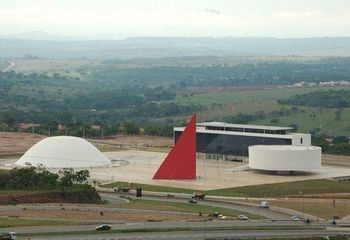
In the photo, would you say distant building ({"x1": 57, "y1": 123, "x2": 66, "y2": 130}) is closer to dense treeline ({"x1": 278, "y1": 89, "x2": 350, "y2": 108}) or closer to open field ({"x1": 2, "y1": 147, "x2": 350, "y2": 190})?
open field ({"x1": 2, "y1": 147, "x2": 350, "y2": 190})

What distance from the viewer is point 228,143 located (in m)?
106

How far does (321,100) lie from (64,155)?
96839mm

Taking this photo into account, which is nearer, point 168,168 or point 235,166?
point 168,168

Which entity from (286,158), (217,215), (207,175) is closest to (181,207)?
(217,215)

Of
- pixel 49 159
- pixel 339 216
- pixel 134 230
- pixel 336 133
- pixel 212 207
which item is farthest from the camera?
pixel 336 133

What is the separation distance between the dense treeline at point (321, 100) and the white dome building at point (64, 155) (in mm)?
88675

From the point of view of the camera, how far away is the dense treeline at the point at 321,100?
18357 cm

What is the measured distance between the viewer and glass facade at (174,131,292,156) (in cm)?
10276

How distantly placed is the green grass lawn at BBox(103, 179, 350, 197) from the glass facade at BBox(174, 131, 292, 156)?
51.4 ft

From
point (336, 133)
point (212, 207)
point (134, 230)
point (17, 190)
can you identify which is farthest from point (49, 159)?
point (336, 133)

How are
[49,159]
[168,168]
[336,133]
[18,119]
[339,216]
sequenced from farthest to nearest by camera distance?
[18,119]
[336,133]
[49,159]
[168,168]
[339,216]

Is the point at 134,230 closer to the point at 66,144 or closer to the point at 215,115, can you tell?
the point at 66,144

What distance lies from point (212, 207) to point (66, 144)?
33.4 meters

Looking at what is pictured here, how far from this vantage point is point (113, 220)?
59188mm
